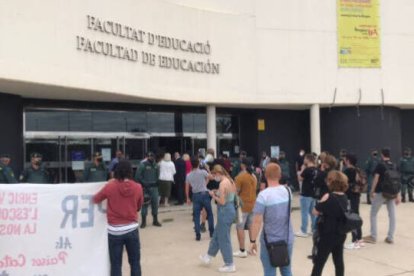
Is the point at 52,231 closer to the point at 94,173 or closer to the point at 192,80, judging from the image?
the point at 94,173

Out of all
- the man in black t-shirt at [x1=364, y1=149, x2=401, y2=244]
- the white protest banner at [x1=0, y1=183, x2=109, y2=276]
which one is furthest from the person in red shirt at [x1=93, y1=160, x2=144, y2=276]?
the man in black t-shirt at [x1=364, y1=149, x2=401, y2=244]

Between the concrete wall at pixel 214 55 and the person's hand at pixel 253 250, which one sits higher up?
the concrete wall at pixel 214 55

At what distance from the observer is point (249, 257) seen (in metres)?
7.86

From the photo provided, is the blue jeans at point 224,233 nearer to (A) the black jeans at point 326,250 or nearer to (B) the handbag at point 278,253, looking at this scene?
(A) the black jeans at point 326,250

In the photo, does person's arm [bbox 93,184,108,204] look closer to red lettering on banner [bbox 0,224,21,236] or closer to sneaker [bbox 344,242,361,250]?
red lettering on banner [bbox 0,224,21,236]

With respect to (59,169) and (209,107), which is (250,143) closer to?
(209,107)

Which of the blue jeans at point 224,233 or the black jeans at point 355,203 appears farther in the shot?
the black jeans at point 355,203

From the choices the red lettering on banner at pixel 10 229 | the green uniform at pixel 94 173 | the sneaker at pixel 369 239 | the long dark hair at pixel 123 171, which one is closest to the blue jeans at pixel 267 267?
the long dark hair at pixel 123 171

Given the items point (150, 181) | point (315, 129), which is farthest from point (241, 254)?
point (315, 129)

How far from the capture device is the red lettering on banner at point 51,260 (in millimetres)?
5027

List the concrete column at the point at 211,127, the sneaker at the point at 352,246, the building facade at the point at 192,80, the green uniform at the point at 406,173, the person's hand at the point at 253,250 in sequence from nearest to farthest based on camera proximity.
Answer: the person's hand at the point at 253,250 < the sneaker at the point at 352,246 < the building facade at the point at 192,80 < the green uniform at the point at 406,173 < the concrete column at the point at 211,127

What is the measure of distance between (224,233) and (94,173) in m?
5.15

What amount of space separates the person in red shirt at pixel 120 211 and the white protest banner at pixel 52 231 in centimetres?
13

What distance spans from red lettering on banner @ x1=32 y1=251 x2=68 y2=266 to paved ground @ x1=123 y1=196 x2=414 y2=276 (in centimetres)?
197
